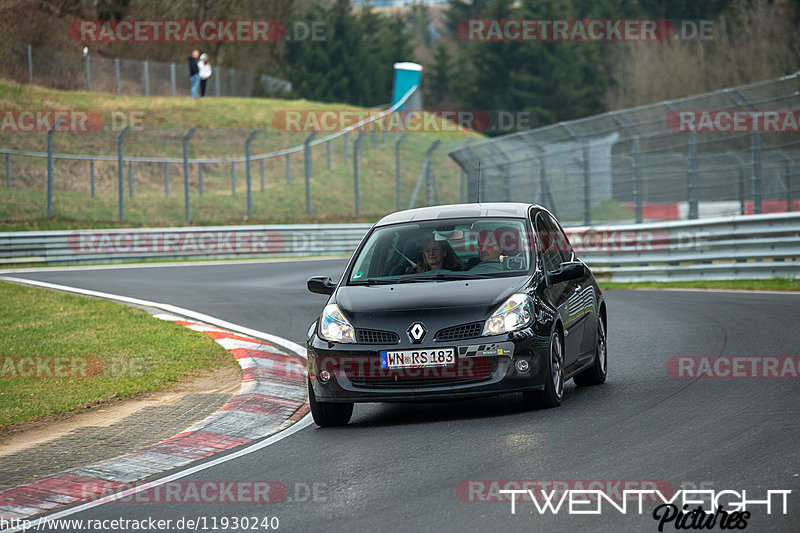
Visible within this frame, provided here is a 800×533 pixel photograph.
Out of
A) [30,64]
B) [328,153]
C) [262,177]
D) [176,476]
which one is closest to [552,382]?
[176,476]

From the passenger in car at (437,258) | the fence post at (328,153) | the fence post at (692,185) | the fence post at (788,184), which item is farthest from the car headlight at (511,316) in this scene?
the fence post at (328,153)

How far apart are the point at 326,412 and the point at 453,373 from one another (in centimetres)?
103

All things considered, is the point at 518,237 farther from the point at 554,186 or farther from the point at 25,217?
the point at 25,217

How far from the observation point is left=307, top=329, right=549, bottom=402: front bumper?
7875 mm

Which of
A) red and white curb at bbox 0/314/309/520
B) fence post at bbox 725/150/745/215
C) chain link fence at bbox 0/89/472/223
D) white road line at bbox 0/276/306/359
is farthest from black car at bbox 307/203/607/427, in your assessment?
chain link fence at bbox 0/89/472/223

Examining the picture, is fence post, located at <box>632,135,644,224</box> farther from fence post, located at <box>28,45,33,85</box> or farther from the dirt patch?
fence post, located at <box>28,45,33,85</box>

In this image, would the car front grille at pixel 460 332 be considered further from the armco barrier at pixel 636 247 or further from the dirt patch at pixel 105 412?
the armco barrier at pixel 636 247

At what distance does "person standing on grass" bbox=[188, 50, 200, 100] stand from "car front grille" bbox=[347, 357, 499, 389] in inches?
1700

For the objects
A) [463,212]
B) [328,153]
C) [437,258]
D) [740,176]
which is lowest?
[437,258]

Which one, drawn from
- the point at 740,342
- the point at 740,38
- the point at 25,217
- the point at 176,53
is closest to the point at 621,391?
the point at 740,342

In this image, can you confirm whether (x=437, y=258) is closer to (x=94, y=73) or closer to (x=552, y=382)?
(x=552, y=382)

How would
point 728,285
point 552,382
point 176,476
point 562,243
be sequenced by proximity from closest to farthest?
point 176,476 < point 552,382 < point 562,243 < point 728,285

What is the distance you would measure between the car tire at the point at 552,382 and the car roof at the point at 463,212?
49.3 inches

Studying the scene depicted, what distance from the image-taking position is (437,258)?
8898mm
